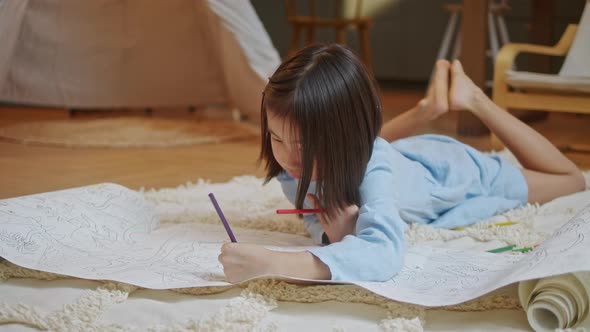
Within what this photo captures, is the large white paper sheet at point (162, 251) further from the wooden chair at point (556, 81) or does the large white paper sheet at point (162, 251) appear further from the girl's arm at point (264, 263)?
the wooden chair at point (556, 81)

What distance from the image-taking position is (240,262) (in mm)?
1103

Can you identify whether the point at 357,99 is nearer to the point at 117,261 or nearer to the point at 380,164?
the point at 380,164

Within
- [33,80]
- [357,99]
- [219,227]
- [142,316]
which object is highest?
[357,99]

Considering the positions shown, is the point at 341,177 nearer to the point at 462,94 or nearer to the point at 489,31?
the point at 462,94

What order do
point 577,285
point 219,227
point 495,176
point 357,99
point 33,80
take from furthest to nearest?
point 33,80 → point 495,176 → point 219,227 → point 357,99 → point 577,285

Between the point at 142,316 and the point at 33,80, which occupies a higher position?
the point at 142,316

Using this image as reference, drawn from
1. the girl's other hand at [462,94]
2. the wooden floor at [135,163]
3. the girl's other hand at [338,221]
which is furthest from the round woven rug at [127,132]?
the girl's other hand at [338,221]

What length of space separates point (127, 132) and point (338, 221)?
7.01 feet

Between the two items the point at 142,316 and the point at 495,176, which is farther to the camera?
the point at 495,176

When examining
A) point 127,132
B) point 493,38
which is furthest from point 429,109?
point 493,38

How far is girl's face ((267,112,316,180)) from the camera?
122cm

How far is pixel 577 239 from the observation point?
108 centimetres

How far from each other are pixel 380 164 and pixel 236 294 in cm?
36

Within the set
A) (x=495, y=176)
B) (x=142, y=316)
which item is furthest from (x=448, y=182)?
(x=142, y=316)
